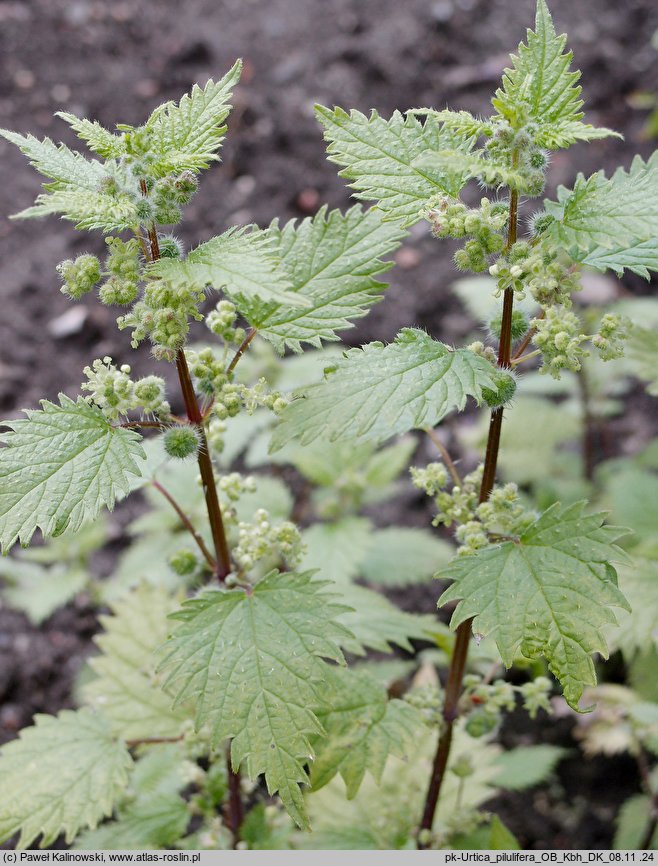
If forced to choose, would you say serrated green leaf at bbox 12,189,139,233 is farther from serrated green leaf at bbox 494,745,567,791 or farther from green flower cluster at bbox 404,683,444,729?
serrated green leaf at bbox 494,745,567,791

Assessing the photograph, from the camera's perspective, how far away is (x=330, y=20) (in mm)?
6223

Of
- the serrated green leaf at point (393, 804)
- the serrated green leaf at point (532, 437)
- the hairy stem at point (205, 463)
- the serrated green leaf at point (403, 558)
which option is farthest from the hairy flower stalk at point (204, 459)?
the serrated green leaf at point (532, 437)

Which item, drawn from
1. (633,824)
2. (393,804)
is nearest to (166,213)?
(393,804)

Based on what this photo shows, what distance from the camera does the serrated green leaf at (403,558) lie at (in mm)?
3447

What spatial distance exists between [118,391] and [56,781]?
44.2 inches

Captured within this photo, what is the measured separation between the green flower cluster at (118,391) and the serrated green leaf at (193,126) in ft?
1.50

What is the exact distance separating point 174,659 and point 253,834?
97 cm

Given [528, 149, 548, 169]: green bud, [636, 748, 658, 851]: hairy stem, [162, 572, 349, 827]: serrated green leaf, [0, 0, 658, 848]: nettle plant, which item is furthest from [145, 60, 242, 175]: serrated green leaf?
[636, 748, 658, 851]: hairy stem

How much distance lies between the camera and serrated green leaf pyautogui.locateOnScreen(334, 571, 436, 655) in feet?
7.52

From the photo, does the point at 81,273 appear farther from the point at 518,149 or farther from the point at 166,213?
the point at 518,149

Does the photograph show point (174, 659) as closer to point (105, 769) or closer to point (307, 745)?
point (307, 745)

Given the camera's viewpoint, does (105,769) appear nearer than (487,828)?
Yes

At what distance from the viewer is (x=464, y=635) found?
7.07 ft
